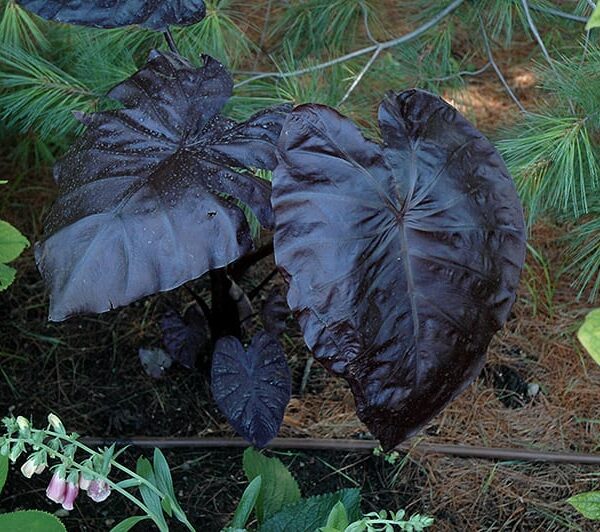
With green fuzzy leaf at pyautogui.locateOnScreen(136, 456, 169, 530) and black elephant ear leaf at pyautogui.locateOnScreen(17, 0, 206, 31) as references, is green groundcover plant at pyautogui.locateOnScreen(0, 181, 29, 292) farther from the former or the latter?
green fuzzy leaf at pyautogui.locateOnScreen(136, 456, 169, 530)

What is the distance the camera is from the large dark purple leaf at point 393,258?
0.94 m

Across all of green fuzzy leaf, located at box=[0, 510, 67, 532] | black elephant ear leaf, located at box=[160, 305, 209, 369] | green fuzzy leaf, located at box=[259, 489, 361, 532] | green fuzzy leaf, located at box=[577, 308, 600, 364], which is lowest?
black elephant ear leaf, located at box=[160, 305, 209, 369]

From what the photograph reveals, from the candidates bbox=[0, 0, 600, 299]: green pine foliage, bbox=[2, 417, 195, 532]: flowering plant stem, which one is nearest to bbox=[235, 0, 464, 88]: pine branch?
bbox=[0, 0, 600, 299]: green pine foliage

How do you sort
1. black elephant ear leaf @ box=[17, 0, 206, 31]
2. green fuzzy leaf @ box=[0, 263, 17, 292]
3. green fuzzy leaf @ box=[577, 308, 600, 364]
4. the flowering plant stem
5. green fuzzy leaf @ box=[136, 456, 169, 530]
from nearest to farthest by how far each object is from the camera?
green fuzzy leaf @ box=[577, 308, 600, 364] < the flowering plant stem < green fuzzy leaf @ box=[136, 456, 169, 530] < black elephant ear leaf @ box=[17, 0, 206, 31] < green fuzzy leaf @ box=[0, 263, 17, 292]

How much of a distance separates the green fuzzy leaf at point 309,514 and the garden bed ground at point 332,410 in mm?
262

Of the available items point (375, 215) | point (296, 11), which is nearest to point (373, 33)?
point (296, 11)

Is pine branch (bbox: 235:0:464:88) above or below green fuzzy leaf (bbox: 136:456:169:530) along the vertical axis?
above

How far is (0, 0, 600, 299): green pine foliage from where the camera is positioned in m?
1.30

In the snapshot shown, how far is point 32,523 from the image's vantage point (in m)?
0.91

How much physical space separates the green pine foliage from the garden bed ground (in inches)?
6.6

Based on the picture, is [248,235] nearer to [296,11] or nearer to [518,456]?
[518,456]

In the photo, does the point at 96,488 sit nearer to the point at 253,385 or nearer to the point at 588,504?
the point at 253,385

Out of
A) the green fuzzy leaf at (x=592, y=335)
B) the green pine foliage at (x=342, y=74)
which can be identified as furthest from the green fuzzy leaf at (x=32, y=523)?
the green pine foliage at (x=342, y=74)

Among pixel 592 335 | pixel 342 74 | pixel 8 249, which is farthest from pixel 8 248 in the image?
pixel 592 335
